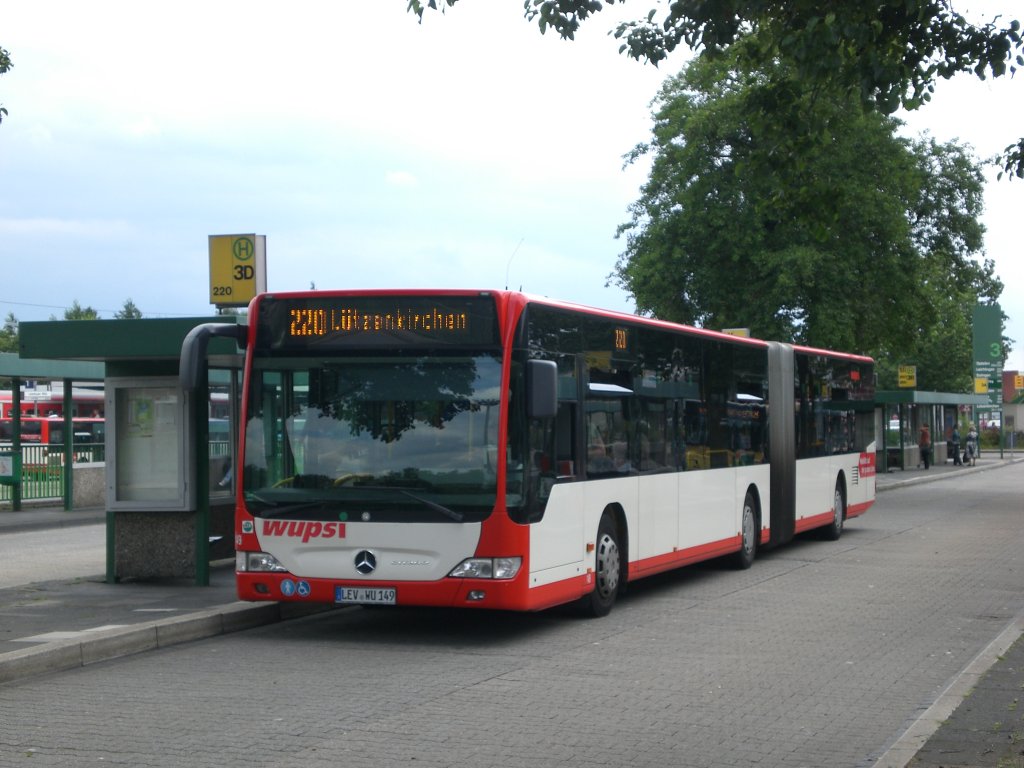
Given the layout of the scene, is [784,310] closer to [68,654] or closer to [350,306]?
[350,306]

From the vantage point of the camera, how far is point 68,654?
10.1m

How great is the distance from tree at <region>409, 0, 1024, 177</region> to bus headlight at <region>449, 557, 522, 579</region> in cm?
409

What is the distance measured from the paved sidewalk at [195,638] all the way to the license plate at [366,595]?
49.5 inches

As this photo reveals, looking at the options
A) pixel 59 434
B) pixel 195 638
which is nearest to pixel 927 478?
pixel 59 434

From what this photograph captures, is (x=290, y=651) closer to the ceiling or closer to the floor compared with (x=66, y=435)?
closer to the floor

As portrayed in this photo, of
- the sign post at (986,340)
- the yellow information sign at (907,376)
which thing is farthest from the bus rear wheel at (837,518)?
the yellow information sign at (907,376)

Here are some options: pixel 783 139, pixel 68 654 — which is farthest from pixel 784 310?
pixel 68 654

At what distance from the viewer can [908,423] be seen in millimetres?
56781

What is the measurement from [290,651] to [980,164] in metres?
35.6

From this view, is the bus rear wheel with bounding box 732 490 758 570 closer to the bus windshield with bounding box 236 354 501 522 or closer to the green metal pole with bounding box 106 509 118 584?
the bus windshield with bounding box 236 354 501 522

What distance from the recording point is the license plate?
443 inches

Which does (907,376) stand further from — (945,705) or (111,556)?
(945,705)

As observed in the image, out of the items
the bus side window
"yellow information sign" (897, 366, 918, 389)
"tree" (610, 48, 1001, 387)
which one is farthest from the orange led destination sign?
"yellow information sign" (897, 366, 918, 389)

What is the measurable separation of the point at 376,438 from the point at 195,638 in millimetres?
2230
